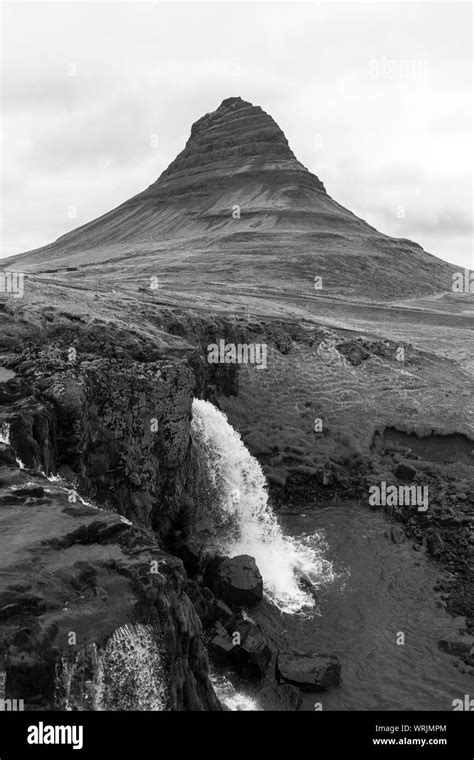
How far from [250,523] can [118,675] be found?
63.2 feet

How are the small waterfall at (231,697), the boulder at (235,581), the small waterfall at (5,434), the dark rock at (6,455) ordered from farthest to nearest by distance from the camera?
the boulder at (235,581) < the small waterfall at (231,697) < the small waterfall at (5,434) < the dark rock at (6,455)

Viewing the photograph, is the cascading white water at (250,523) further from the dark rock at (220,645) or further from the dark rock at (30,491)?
the dark rock at (30,491)

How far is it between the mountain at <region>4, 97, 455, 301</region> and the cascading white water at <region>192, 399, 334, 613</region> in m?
50.0

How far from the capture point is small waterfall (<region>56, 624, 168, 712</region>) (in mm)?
14406

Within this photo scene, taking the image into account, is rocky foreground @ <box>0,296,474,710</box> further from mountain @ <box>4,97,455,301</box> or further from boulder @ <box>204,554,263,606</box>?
mountain @ <box>4,97,455,301</box>

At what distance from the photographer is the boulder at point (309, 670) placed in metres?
23.2

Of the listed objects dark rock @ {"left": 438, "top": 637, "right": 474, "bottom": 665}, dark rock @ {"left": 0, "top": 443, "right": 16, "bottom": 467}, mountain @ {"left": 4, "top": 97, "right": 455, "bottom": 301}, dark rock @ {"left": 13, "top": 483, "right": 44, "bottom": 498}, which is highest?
mountain @ {"left": 4, "top": 97, "right": 455, "bottom": 301}

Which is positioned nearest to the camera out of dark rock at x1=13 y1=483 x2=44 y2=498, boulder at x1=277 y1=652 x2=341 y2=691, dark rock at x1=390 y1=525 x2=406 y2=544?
dark rock at x1=13 y1=483 x2=44 y2=498

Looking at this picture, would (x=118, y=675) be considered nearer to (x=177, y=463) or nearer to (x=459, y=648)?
(x=177, y=463)

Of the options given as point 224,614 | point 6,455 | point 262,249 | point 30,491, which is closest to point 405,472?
point 224,614

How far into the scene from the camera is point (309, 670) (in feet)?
77.3

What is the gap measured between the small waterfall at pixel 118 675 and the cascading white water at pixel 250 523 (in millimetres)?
13078

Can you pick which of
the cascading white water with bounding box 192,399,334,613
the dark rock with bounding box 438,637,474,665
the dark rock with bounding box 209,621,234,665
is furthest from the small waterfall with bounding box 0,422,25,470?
the dark rock with bounding box 438,637,474,665

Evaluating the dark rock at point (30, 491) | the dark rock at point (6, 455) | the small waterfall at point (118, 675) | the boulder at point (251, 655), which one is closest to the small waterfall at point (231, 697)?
the boulder at point (251, 655)
